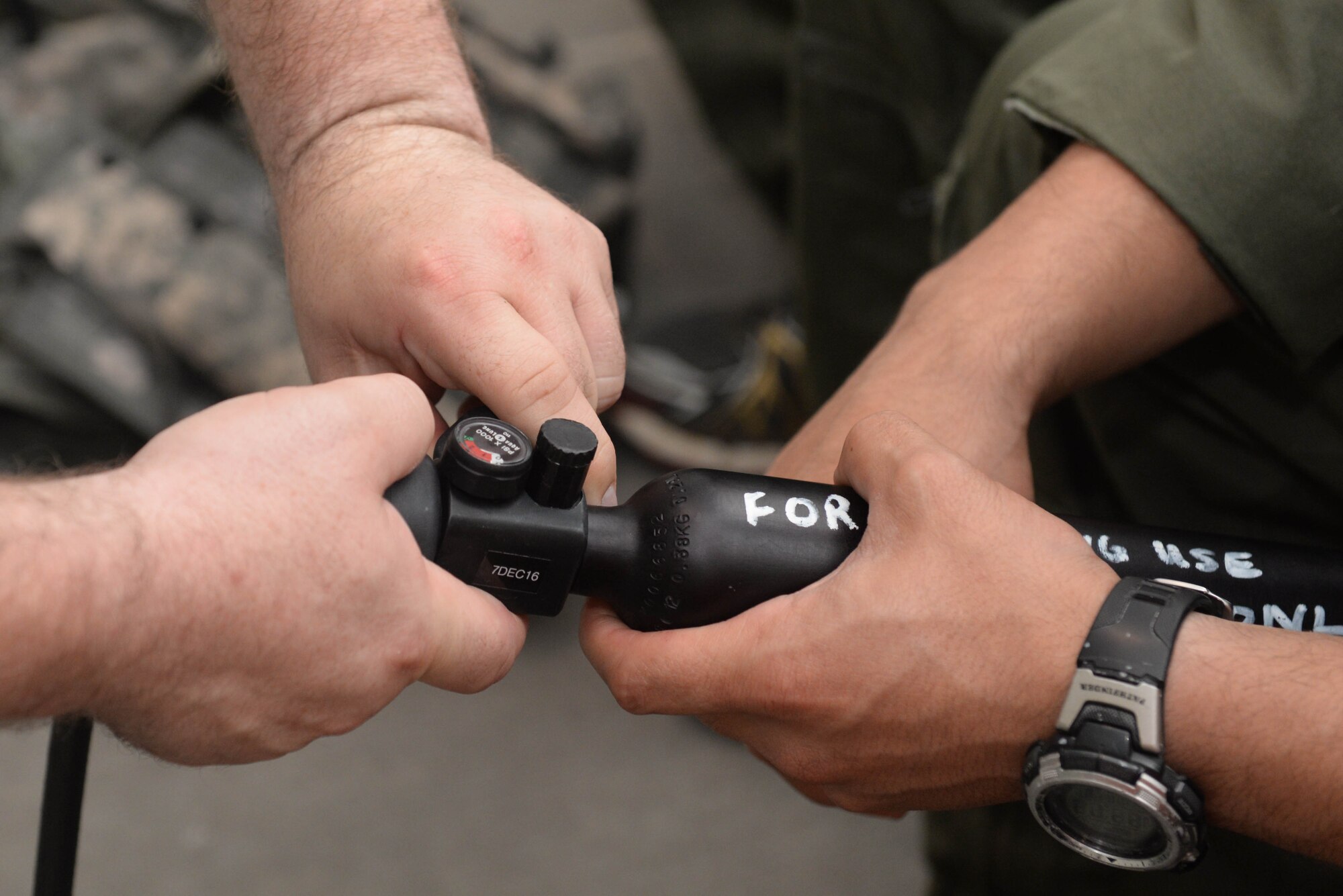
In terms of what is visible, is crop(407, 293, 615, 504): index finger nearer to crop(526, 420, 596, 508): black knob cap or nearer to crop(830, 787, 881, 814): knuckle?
crop(526, 420, 596, 508): black knob cap

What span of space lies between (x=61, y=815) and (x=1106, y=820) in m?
0.61

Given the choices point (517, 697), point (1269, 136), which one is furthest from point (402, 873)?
point (1269, 136)

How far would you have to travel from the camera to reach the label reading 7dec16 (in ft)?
1.93

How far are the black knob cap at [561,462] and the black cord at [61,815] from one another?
0.33 meters

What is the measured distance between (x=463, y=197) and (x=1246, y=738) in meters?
0.53

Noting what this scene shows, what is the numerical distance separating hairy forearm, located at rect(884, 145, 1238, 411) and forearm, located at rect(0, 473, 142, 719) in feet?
1.78

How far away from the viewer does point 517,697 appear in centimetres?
156

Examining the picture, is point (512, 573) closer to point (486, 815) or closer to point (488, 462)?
point (488, 462)

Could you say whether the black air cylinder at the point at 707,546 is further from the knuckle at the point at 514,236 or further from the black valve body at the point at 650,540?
the knuckle at the point at 514,236

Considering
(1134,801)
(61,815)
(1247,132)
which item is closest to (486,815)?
(61,815)

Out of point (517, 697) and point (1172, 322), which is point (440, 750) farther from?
point (1172, 322)

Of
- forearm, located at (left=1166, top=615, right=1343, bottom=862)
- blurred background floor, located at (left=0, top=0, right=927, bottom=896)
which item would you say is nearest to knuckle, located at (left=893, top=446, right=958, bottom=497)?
forearm, located at (left=1166, top=615, right=1343, bottom=862)

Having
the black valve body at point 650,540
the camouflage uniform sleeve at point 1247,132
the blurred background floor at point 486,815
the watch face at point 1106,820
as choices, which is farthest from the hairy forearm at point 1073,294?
the blurred background floor at point 486,815

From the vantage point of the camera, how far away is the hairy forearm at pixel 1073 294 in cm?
76
